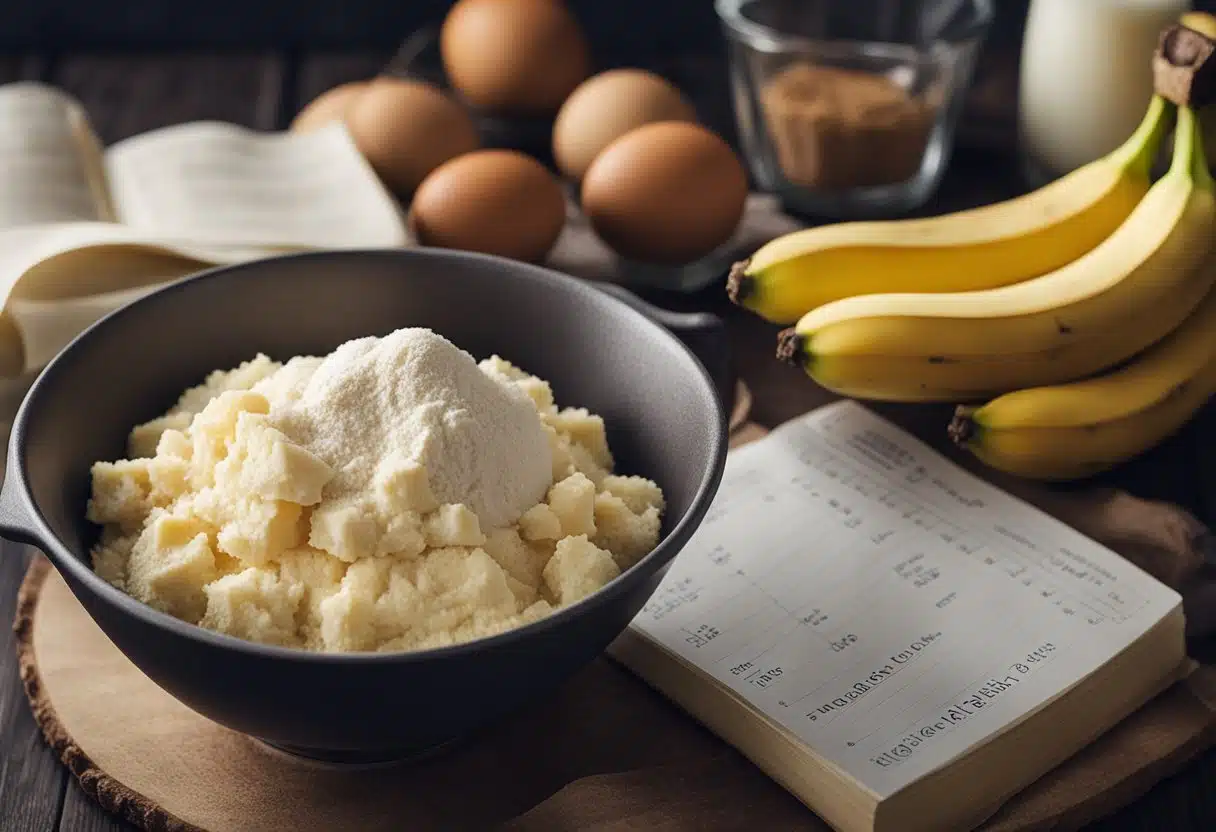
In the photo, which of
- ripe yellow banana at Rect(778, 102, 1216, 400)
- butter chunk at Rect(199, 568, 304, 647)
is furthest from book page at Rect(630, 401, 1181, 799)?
butter chunk at Rect(199, 568, 304, 647)

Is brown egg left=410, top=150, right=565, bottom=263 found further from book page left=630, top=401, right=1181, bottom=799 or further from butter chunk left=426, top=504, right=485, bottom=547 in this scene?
butter chunk left=426, top=504, right=485, bottom=547

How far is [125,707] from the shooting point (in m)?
1.08

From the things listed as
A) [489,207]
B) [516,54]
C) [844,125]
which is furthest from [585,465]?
[516,54]

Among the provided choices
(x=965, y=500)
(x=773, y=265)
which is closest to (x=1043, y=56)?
(x=773, y=265)

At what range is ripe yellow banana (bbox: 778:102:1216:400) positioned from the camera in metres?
1.30

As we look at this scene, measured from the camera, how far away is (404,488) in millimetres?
937

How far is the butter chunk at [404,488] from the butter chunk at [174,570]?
0.14 metres

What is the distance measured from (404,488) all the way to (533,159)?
1033 mm

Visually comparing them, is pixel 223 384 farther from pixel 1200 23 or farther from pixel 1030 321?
pixel 1200 23

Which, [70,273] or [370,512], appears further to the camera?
[70,273]

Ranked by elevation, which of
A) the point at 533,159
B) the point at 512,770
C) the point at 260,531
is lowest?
the point at 512,770

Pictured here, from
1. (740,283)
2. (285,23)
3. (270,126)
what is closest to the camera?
(740,283)

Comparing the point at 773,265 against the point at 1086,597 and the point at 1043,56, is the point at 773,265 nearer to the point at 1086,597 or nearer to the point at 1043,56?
the point at 1086,597

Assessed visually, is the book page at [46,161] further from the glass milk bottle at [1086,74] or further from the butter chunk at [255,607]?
the glass milk bottle at [1086,74]
